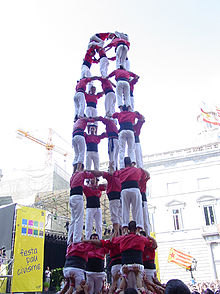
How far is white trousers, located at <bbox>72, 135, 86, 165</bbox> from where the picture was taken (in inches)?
361

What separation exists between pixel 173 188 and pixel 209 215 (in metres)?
4.23

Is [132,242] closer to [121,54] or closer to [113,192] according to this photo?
[113,192]

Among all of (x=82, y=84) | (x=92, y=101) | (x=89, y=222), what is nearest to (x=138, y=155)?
(x=89, y=222)

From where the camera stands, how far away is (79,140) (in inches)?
368

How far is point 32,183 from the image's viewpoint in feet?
109

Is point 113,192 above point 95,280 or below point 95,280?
above

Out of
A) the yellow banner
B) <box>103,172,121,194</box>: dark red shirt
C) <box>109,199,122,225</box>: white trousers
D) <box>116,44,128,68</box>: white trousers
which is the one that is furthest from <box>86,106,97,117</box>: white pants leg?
the yellow banner

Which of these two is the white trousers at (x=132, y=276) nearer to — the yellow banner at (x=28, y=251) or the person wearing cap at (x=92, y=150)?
the person wearing cap at (x=92, y=150)

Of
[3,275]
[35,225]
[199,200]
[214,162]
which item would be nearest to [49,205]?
[35,225]

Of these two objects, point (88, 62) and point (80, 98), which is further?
point (88, 62)

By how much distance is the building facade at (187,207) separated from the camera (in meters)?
26.1

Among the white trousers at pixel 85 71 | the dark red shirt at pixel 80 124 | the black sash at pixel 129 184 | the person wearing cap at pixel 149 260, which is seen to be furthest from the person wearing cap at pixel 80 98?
the person wearing cap at pixel 149 260

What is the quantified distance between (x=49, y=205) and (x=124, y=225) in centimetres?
1758

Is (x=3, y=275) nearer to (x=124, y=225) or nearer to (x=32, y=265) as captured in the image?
(x=32, y=265)
